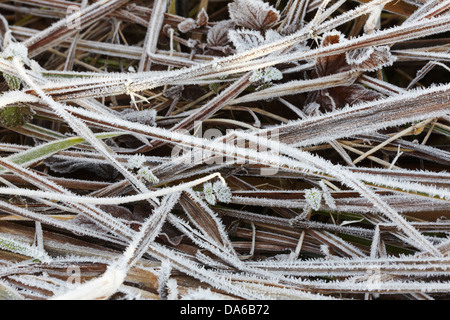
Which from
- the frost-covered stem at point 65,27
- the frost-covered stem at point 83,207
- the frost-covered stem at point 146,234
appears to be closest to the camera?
the frost-covered stem at point 146,234

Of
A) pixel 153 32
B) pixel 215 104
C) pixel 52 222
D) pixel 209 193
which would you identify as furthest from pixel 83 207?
pixel 153 32

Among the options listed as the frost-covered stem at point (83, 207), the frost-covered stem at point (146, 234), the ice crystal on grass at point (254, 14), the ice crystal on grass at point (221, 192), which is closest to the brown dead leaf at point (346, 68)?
the ice crystal on grass at point (254, 14)

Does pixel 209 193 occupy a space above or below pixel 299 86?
below

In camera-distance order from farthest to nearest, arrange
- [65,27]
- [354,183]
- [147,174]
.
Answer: [65,27] < [147,174] < [354,183]

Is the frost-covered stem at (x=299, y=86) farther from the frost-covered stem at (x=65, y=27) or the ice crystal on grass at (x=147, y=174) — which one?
the frost-covered stem at (x=65, y=27)

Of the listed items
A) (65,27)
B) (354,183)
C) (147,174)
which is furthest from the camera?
(65,27)

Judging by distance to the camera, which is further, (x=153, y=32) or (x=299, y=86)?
(x=153, y=32)

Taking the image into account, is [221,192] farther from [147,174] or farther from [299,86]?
[299,86]

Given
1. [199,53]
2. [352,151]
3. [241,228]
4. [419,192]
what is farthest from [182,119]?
[419,192]
